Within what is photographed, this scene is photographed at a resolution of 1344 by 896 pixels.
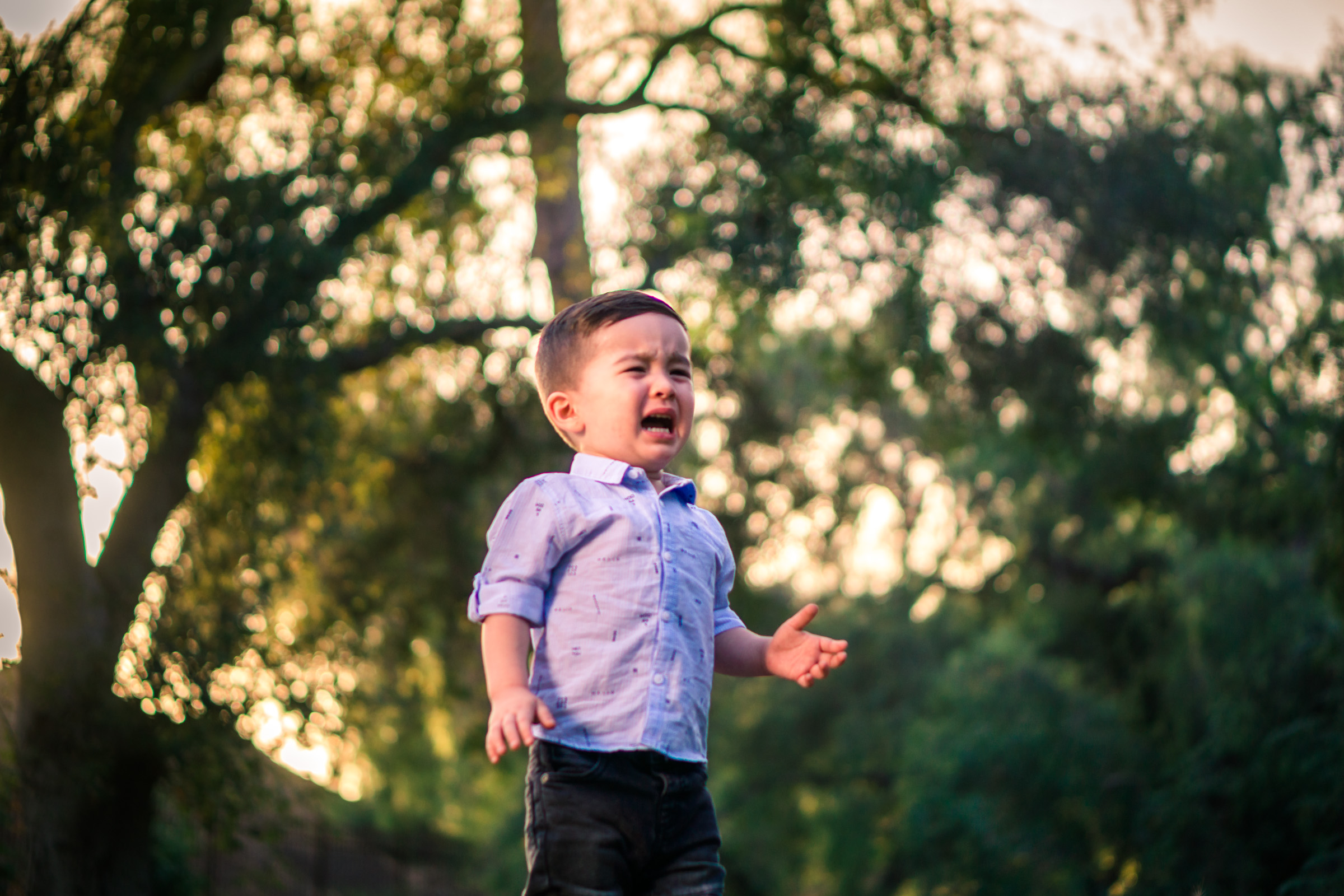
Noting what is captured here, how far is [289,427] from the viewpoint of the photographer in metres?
8.08

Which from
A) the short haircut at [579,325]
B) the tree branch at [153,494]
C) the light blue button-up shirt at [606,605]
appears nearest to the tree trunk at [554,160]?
the tree branch at [153,494]

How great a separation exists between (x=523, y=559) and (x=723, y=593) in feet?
1.90

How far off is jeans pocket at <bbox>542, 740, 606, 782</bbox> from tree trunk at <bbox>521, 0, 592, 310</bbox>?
7.55 metres

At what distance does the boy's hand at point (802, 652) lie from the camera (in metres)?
2.31

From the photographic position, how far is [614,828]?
2199 millimetres

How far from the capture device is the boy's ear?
256 centimetres

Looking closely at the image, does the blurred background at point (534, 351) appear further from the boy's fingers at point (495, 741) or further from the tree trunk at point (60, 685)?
the boy's fingers at point (495, 741)

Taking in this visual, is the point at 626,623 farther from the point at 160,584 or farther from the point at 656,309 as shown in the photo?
the point at 160,584

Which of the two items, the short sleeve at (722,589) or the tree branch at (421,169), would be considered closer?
the short sleeve at (722,589)

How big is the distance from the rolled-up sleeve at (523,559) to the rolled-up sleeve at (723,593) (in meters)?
0.43

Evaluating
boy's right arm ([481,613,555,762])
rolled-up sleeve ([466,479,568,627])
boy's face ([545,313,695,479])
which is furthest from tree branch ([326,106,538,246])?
boy's right arm ([481,613,555,762])

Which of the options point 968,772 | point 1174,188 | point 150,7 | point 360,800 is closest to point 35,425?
point 150,7

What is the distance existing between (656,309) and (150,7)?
5910 mm

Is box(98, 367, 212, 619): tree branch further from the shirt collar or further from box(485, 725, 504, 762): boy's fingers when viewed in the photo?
box(485, 725, 504, 762): boy's fingers
